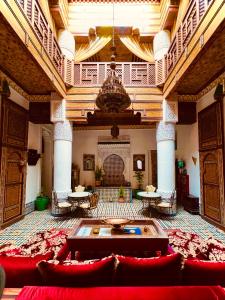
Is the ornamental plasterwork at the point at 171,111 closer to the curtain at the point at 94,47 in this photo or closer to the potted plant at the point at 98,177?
the curtain at the point at 94,47

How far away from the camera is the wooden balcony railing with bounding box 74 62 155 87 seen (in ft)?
21.5

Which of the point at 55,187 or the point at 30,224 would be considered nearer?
the point at 30,224

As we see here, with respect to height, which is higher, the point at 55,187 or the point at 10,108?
the point at 10,108

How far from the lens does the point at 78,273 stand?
1573 mm

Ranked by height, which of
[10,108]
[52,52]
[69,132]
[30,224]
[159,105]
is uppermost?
[52,52]

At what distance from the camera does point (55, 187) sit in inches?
250

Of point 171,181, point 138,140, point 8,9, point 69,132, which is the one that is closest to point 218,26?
point 8,9

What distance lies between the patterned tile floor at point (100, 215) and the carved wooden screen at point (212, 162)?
45cm

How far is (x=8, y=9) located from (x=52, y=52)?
87.3 inches

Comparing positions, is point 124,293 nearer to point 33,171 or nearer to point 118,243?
point 118,243

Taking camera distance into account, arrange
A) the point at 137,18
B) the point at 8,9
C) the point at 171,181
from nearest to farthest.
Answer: the point at 8,9
the point at 171,181
the point at 137,18

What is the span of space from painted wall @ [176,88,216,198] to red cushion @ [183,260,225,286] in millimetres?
4787

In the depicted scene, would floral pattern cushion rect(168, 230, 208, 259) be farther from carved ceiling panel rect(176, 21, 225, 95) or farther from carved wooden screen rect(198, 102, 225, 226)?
carved ceiling panel rect(176, 21, 225, 95)

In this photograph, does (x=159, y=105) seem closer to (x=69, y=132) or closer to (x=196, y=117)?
(x=196, y=117)
